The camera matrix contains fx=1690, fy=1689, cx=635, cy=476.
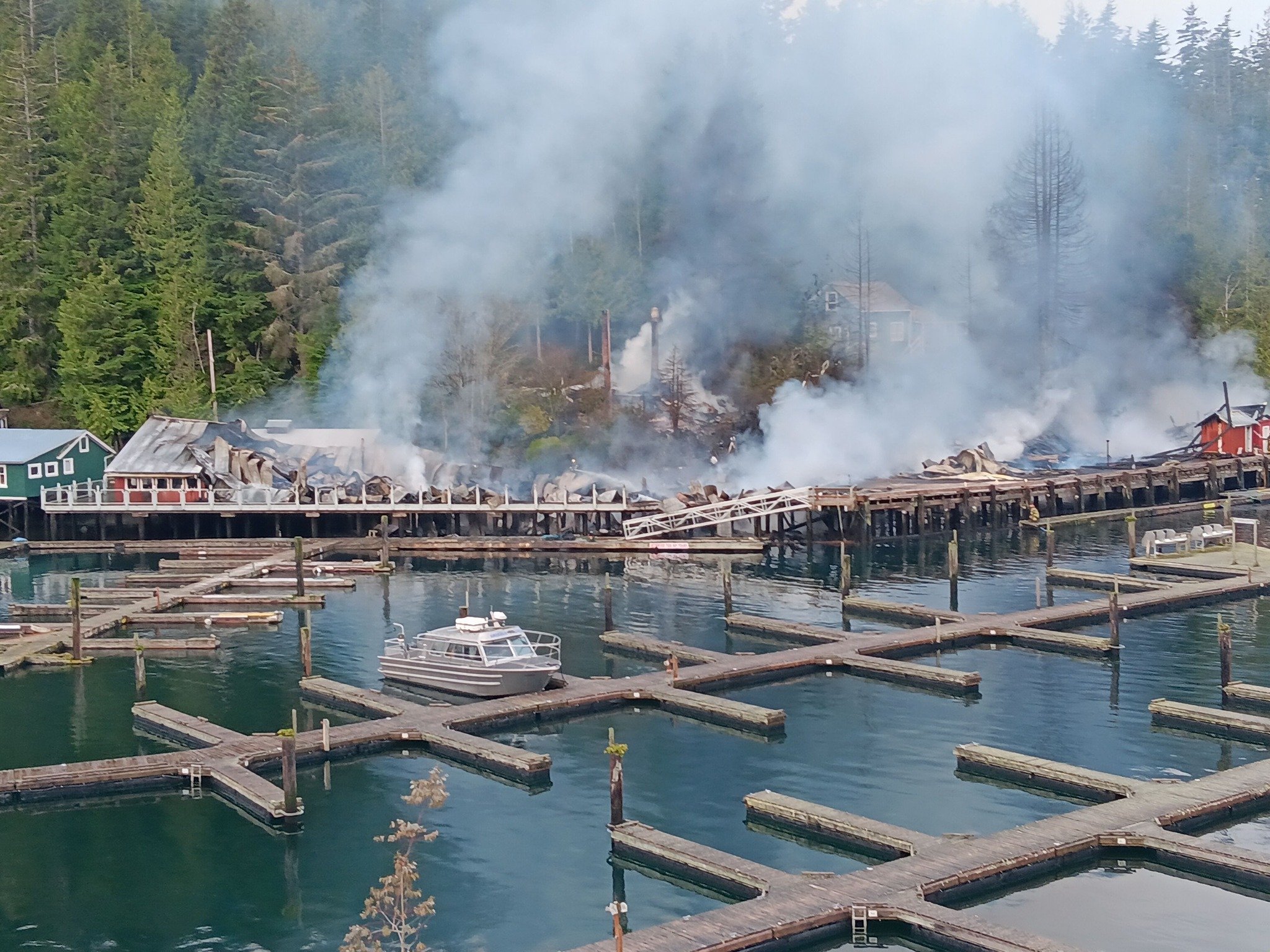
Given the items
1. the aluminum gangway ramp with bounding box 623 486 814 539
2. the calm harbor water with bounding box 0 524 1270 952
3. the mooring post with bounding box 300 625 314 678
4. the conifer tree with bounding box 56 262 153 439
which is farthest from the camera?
the conifer tree with bounding box 56 262 153 439

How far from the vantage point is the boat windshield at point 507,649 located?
43.3 metres

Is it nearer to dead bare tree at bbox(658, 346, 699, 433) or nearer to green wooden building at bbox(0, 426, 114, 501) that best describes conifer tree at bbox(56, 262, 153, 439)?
green wooden building at bbox(0, 426, 114, 501)

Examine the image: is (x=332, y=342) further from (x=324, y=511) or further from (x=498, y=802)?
(x=498, y=802)

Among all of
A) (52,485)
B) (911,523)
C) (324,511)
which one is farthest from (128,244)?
(911,523)

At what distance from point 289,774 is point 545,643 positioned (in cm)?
1698

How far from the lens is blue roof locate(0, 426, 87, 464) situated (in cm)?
7662

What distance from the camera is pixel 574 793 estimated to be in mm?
35562

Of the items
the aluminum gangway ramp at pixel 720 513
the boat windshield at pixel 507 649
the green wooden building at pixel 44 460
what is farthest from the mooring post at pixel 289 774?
the green wooden building at pixel 44 460

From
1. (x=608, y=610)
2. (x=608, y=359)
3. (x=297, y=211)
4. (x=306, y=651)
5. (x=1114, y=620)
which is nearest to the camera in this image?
(x=306, y=651)

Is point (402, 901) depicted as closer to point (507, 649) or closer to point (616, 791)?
point (616, 791)

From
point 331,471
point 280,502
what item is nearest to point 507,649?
point 280,502

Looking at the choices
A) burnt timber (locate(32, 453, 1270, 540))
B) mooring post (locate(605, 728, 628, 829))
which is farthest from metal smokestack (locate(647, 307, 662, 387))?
mooring post (locate(605, 728, 628, 829))

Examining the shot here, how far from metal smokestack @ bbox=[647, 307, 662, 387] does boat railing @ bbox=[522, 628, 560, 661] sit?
4385 cm

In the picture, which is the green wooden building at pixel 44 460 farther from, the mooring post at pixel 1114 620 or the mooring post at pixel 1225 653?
the mooring post at pixel 1225 653
